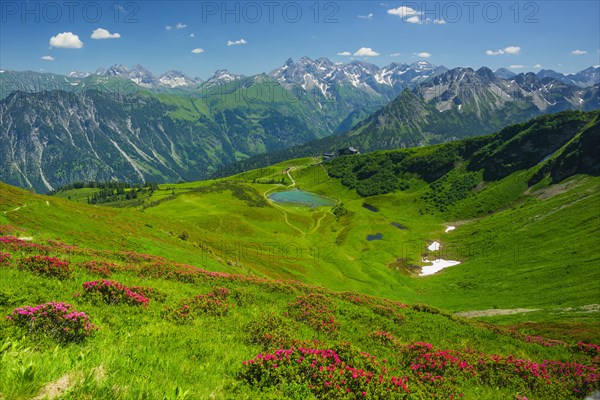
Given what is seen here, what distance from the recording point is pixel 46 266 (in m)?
16.8

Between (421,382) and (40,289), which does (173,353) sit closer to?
(40,289)

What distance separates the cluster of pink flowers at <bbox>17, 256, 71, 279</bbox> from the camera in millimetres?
16562

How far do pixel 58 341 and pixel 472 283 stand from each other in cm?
9777

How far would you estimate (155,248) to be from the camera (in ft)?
144

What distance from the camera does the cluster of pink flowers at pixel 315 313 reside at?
18.0 metres

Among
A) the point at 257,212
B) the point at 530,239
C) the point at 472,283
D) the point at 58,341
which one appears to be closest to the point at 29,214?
the point at 58,341

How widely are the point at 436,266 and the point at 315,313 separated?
105309 millimetres

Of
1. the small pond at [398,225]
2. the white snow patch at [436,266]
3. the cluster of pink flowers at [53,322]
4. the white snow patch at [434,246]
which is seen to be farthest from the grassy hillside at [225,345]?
the small pond at [398,225]

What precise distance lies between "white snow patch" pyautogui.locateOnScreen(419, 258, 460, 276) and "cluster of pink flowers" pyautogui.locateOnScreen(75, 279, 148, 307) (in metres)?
104

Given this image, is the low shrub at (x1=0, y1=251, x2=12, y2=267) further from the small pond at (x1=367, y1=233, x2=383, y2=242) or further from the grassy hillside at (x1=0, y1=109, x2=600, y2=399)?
the small pond at (x1=367, y1=233, x2=383, y2=242)

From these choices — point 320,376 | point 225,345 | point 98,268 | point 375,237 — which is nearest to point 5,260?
point 98,268

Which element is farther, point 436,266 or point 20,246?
point 436,266

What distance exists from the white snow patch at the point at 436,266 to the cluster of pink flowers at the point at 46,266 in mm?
104798

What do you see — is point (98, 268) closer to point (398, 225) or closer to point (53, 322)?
point (53, 322)
